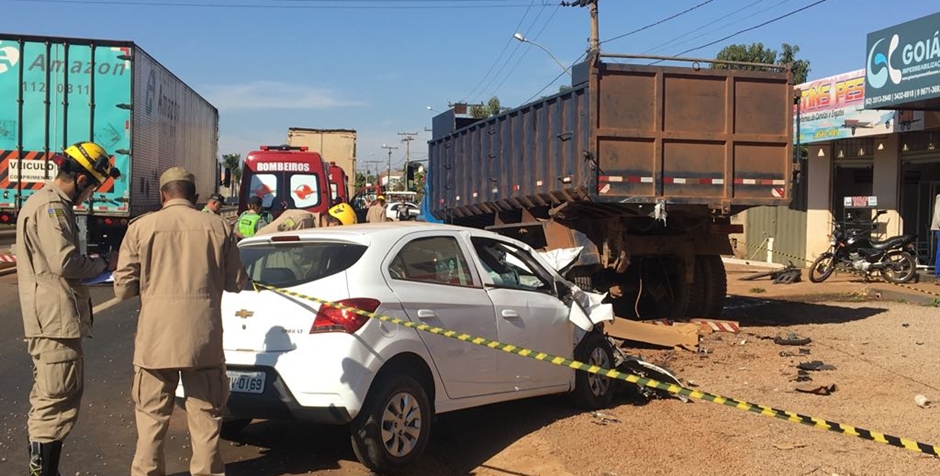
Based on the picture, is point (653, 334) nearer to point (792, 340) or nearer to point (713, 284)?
point (792, 340)

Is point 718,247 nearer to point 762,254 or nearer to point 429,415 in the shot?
point 429,415

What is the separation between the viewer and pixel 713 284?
461 inches

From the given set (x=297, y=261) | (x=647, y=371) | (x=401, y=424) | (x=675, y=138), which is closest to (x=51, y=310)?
(x=297, y=261)

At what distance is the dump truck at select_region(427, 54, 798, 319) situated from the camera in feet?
33.3

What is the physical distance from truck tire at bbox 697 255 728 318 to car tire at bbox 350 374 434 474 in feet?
23.7

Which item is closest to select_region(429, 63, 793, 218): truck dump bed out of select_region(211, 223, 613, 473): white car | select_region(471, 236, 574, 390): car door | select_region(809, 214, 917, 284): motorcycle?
select_region(471, 236, 574, 390): car door

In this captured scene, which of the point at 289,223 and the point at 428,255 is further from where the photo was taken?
the point at 289,223

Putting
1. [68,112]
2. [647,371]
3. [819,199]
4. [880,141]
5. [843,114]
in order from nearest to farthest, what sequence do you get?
[647,371]
[68,112]
[880,141]
[843,114]
[819,199]

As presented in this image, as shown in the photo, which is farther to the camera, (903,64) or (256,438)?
(903,64)

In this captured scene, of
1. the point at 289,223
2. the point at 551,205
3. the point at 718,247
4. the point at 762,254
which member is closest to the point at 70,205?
the point at 289,223

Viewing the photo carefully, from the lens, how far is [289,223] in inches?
353

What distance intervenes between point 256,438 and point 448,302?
1.75 metres

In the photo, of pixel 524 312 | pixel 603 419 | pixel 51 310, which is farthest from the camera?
pixel 603 419

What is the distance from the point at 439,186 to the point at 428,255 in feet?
39.9
